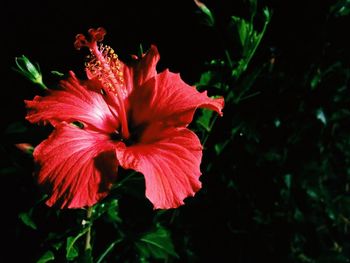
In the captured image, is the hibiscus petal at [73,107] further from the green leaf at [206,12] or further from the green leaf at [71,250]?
the green leaf at [206,12]

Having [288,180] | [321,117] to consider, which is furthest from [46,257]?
[321,117]

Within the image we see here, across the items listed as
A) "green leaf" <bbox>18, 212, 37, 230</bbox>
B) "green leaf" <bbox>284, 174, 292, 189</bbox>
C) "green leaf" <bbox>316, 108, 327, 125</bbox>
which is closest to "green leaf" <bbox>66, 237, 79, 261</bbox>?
"green leaf" <bbox>18, 212, 37, 230</bbox>

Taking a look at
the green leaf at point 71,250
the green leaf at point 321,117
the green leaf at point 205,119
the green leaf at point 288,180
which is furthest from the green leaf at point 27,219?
the green leaf at point 321,117

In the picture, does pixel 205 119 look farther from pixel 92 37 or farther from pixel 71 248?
pixel 71 248

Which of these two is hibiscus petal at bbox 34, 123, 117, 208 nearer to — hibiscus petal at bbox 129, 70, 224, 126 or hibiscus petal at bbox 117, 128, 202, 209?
hibiscus petal at bbox 117, 128, 202, 209

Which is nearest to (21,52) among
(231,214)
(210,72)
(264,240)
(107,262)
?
(210,72)

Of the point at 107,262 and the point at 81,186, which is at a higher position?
the point at 81,186

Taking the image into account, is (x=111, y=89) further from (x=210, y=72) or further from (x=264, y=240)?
(x=264, y=240)
